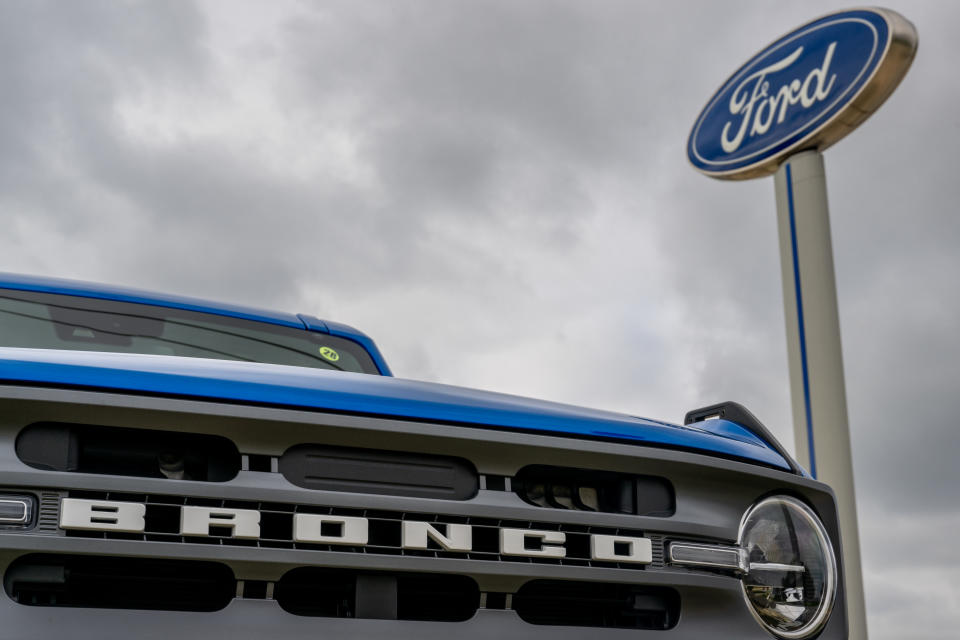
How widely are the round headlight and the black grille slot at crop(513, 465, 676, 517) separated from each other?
192mm

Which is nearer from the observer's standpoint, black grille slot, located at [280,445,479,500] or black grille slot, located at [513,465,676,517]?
black grille slot, located at [280,445,479,500]

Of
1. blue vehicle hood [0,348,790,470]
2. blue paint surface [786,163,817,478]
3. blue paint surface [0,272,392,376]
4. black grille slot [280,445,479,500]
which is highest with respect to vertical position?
blue paint surface [786,163,817,478]

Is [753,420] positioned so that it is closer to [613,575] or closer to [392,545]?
[613,575]

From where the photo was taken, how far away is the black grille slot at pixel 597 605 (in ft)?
6.30

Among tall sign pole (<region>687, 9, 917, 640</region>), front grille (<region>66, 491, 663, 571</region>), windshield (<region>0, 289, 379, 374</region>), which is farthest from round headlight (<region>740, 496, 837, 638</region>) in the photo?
tall sign pole (<region>687, 9, 917, 640</region>)

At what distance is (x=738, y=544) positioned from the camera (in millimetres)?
2059

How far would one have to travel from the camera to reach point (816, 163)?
1047 centimetres

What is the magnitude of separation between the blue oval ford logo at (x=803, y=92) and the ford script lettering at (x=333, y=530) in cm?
892

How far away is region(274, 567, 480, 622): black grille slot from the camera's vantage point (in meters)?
1.71

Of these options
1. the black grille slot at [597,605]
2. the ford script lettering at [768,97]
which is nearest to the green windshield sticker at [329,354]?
the black grille slot at [597,605]

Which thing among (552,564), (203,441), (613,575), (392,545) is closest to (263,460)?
(203,441)

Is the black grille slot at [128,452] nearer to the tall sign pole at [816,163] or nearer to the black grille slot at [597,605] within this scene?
the black grille slot at [597,605]

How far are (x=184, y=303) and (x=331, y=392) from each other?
2253 millimetres

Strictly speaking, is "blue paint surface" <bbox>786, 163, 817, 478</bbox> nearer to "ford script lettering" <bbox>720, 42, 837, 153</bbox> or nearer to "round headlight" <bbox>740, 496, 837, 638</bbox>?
"ford script lettering" <bbox>720, 42, 837, 153</bbox>
